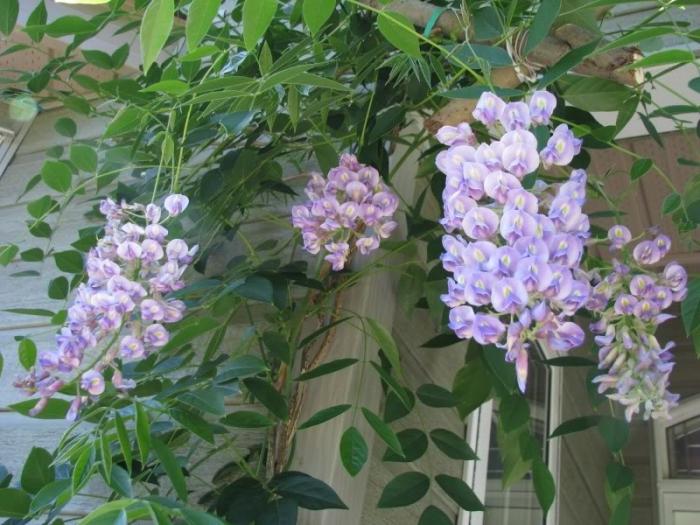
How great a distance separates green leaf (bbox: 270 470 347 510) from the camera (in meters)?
0.82

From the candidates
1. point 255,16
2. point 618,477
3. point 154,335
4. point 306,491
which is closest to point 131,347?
point 154,335

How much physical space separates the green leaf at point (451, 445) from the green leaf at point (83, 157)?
0.59 m

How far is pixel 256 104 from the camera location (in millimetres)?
874

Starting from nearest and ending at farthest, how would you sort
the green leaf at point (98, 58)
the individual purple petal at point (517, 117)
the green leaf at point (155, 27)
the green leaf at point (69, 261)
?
1. the green leaf at point (155, 27)
2. the individual purple petal at point (517, 117)
3. the green leaf at point (69, 261)
4. the green leaf at point (98, 58)

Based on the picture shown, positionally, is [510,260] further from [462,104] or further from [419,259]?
[419,259]

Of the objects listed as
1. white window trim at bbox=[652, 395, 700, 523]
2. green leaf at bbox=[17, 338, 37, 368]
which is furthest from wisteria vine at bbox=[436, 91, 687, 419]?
white window trim at bbox=[652, 395, 700, 523]

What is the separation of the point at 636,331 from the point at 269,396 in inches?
15.5

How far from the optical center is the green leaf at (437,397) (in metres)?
0.95

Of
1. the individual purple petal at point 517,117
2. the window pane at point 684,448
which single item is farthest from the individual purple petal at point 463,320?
the window pane at point 684,448

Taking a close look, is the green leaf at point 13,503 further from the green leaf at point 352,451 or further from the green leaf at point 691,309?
the green leaf at point 691,309

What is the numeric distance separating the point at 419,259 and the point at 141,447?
1.96 feet

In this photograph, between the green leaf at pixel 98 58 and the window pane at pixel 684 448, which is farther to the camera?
the window pane at pixel 684 448

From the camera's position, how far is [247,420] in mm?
811

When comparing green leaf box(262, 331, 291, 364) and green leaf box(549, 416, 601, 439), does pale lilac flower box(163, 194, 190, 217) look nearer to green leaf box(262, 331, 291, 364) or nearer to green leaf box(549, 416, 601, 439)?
green leaf box(262, 331, 291, 364)
